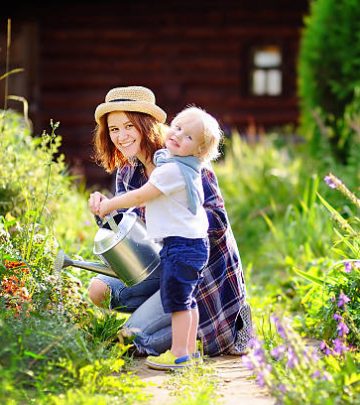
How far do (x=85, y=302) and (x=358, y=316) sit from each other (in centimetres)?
128

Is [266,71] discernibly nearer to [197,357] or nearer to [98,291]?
[98,291]

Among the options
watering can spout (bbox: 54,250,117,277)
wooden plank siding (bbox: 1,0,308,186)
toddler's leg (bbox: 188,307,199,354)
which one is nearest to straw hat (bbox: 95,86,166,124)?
watering can spout (bbox: 54,250,117,277)

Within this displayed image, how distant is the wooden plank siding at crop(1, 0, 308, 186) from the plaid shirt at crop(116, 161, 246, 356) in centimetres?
881

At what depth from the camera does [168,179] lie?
A: 3695mm

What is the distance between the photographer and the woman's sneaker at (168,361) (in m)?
3.81

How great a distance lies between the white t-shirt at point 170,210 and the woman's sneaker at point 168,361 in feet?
1.69

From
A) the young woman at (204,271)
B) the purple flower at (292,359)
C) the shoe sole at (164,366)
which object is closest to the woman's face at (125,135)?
the young woman at (204,271)

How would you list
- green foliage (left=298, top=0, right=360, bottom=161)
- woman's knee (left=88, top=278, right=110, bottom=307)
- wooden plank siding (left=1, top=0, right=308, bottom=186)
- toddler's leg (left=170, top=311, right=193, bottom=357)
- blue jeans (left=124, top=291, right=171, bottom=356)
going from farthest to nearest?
wooden plank siding (left=1, top=0, right=308, bottom=186) → green foliage (left=298, top=0, right=360, bottom=161) → woman's knee (left=88, top=278, right=110, bottom=307) → blue jeans (left=124, top=291, right=171, bottom=356) → toddler's leg (left=170, top=311, right=193, bottom=357)

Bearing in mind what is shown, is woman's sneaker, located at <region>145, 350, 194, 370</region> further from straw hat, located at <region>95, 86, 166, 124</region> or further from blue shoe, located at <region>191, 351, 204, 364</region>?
straw hat, located at <region>95, 86, 166, 124</region>

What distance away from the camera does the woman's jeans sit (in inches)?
166

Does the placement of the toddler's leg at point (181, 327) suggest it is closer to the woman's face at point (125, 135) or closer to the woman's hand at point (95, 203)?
the woman's hand at point (95, 203)

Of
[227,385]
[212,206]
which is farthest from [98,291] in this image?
[227,385]

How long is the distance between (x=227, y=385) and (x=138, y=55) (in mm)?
9901

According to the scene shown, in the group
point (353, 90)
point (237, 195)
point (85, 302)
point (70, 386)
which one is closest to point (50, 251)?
point (85, 302)
